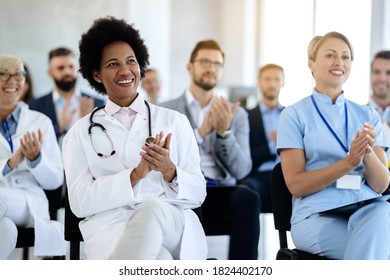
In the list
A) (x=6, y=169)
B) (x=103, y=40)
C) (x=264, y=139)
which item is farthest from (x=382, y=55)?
(x=6, y=169)

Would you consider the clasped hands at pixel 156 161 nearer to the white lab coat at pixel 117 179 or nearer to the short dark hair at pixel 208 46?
the white lab coat at pixel 117 179

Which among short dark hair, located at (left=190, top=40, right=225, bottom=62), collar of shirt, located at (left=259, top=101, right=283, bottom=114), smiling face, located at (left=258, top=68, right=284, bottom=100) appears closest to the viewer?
short dark hair, located at (left=190, top=40, right=225, bottom=62)

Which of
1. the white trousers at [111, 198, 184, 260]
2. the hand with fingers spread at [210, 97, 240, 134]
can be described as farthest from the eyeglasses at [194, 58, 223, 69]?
the white trousers at [111, 198, 184, 260]

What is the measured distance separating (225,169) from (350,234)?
1.00 m

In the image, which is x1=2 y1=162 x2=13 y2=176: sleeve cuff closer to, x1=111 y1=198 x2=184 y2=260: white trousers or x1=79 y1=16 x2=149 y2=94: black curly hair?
x1=79 y1=16 x2=149 y2=94: black curly hair

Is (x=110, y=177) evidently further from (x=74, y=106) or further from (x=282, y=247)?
(x=74, y=106)

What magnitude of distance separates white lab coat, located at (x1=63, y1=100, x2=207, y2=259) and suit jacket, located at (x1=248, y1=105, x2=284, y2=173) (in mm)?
1671

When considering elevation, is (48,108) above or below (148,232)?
above

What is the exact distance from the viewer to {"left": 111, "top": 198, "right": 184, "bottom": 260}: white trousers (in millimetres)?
1955

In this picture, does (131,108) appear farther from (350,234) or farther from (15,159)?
(350,234)

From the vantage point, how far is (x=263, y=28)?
10.9 m

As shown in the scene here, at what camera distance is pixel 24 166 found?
8.84 ft

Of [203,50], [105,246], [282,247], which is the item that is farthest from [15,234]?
[203,50]

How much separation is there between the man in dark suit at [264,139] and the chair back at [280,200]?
3.79 feet
